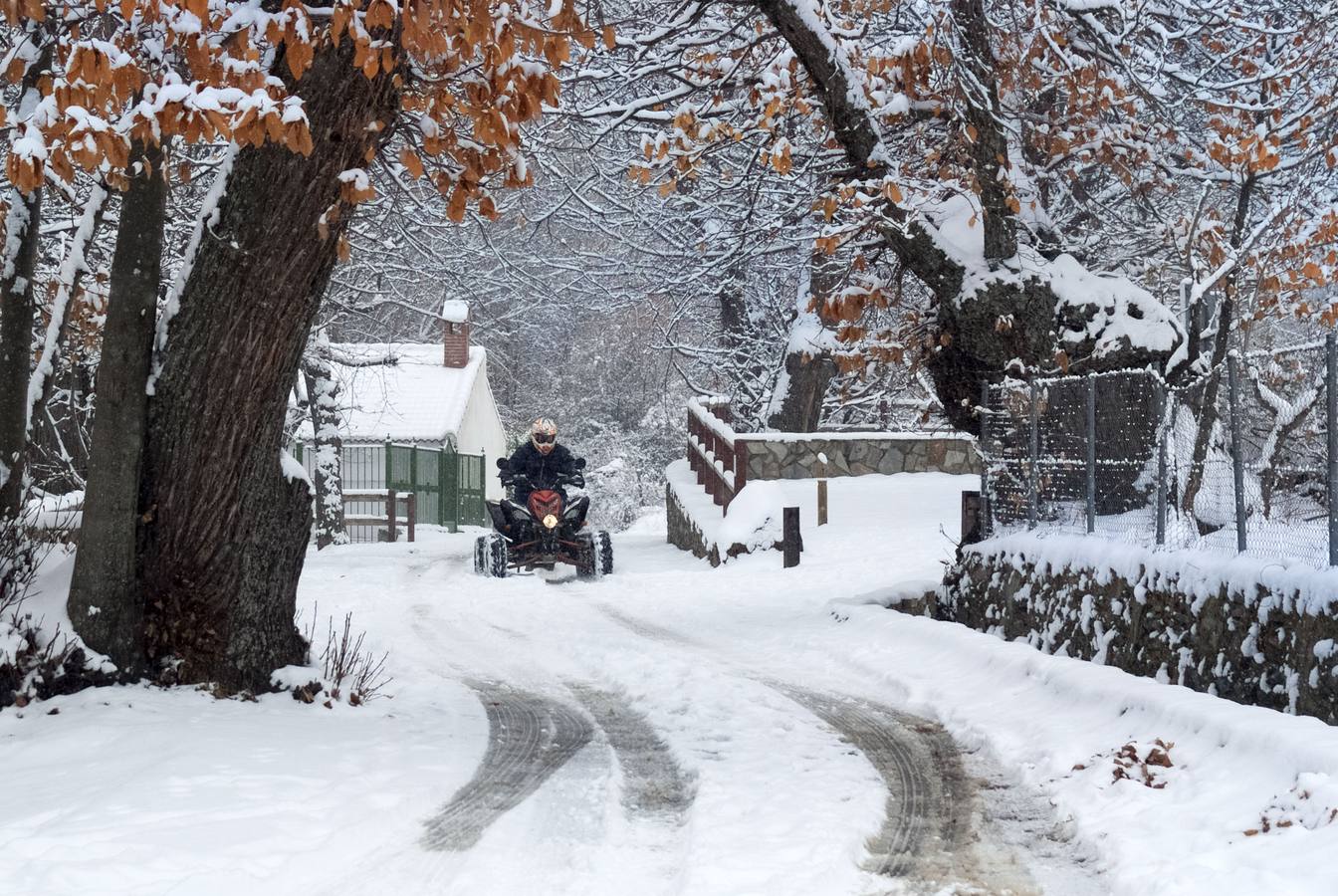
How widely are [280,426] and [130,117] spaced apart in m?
2.09

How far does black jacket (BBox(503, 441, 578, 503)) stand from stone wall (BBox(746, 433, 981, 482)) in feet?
10.9

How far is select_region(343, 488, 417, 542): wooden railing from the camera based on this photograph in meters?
25.9

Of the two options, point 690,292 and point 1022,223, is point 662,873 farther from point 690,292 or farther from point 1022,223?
point 690,292

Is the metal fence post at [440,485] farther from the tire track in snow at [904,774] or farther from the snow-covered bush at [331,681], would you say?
the tire track in snow at [904,774]

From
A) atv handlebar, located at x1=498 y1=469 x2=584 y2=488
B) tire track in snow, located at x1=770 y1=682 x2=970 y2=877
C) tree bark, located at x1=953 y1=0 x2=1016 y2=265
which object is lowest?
tire track in snow, located at x1=770 y1=682 x2=970 y2=877

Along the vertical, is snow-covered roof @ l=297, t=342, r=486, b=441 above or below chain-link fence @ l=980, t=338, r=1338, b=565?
above

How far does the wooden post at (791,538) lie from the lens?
16.0 meters

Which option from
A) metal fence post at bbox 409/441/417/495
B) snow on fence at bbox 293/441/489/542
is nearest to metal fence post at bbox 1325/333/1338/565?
snow on fence at bbox 293/441/489/542

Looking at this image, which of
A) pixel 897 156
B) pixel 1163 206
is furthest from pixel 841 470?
pixel 897 156

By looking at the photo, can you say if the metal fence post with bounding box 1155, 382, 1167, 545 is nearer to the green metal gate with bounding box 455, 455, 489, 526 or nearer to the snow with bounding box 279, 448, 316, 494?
the snow with bounding box 279, 448, 316, 494

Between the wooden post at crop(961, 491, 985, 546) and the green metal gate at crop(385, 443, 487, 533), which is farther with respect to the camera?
the green metal gate at crop(385, 443, 487, 533)

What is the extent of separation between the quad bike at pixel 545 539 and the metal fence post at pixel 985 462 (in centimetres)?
629

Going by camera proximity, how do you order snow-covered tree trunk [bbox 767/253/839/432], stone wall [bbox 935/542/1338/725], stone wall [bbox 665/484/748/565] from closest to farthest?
stone wall [bbox 935/542/1338/725] → stone wall [bbox 665/484/748/565] → snow-covered tree trunk [bbox 767/253/839/432]

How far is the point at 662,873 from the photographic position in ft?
16.0
